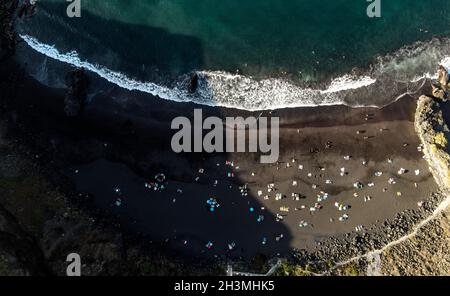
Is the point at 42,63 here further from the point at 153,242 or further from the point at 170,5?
the point at 153,242

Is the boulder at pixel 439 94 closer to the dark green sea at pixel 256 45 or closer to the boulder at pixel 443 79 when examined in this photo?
the boulder at pixel 443 79

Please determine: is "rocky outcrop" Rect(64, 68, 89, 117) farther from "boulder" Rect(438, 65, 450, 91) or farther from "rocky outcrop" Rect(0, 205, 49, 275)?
"boulder" Rect(438, 65, 450, 91)

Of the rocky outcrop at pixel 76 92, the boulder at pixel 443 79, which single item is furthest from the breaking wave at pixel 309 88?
the rocky outcrop at pixel 76 92

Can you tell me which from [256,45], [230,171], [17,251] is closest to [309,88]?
[256,45]

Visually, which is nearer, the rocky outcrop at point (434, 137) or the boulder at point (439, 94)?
the rocky outcrop at point (434, 137)

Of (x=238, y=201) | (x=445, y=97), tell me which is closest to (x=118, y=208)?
(x=238, y=201)

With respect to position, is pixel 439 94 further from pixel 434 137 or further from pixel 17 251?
pixel 17 251

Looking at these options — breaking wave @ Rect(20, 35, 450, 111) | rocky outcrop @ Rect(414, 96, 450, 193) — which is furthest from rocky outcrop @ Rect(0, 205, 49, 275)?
rocky outcrop @ Rect(414, 96, 450, 193)
